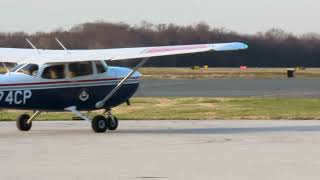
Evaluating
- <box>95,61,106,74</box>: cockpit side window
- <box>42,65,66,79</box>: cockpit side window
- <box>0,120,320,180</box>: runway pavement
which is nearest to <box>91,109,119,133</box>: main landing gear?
<box>0,120,320,180</box>: runway pavement

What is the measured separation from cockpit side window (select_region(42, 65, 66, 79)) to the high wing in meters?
0.24

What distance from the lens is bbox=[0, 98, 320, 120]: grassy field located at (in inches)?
946

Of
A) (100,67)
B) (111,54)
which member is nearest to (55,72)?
(100,67)

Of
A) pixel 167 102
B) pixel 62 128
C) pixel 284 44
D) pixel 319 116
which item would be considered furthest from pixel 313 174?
pixel 284 44

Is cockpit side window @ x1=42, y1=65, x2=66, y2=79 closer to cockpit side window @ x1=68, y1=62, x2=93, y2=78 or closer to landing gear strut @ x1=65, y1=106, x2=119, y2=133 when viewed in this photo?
cockpit side window @ x1=68, y1=62, x2=93, y2=78

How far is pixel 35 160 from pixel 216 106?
57.0ft

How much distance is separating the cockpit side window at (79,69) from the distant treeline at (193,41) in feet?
109

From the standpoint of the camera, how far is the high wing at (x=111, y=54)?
17.4 m

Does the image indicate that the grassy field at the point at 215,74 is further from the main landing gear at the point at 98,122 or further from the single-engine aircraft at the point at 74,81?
the single-engine aircraft at the point at 74,81

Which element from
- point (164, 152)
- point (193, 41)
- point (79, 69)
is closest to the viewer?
point (164, 152)

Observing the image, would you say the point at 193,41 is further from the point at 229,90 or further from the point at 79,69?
the point at 79,69

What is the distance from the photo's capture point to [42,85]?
58.9ft

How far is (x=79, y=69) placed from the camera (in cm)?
1853

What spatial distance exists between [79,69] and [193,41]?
7245cm
